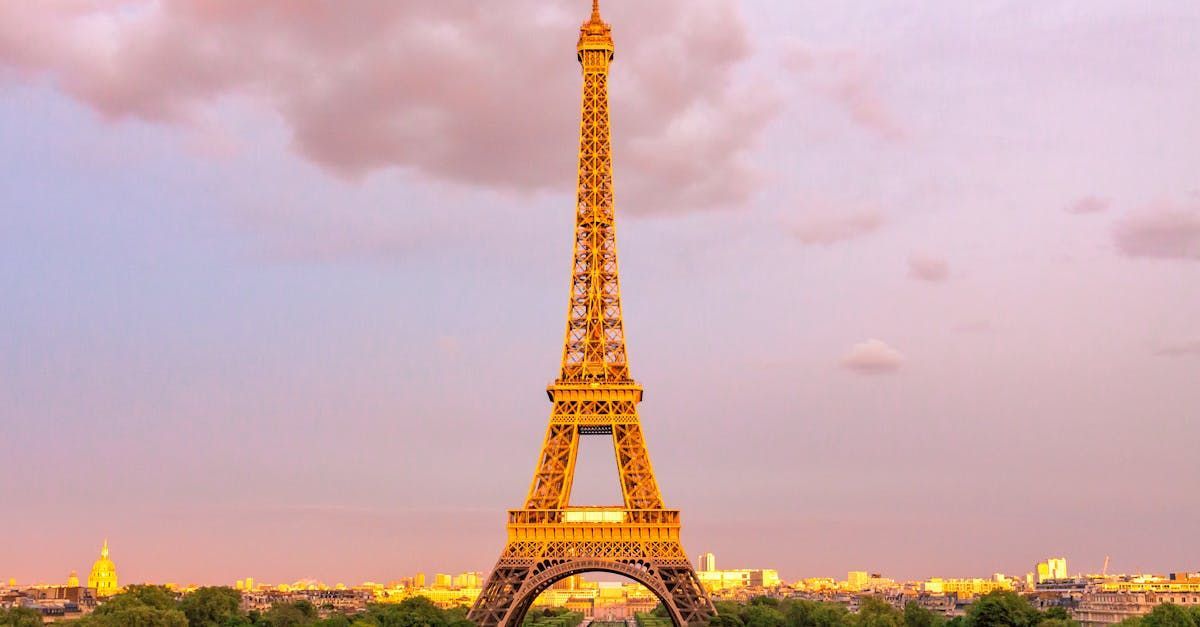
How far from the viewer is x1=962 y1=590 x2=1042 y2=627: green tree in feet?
300

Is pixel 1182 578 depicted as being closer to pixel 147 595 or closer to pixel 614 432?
pixel 614 432

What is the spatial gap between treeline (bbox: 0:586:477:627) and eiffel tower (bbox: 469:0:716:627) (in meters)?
11.1

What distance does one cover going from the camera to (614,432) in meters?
85.7

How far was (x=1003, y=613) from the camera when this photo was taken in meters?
91.9

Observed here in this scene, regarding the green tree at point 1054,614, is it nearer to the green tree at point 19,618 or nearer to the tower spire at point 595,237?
the tower spire at point 595,237

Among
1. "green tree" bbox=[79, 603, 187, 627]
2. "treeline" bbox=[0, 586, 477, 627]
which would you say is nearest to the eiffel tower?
"treeline" bbox=[0, 586, 477, 627]

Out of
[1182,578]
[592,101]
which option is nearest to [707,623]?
[592,101]

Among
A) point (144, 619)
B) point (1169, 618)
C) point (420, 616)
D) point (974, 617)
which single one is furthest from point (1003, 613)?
point (144, 619)

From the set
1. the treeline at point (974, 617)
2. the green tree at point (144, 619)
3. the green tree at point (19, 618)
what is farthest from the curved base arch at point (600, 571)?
the green tree at point (19, 618)

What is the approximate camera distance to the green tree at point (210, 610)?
103 m

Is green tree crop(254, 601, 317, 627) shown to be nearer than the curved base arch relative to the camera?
No

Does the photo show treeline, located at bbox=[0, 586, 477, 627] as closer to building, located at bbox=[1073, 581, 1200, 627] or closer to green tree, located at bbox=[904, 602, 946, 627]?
green tree, located at bbox=[904, 602, 946, 627]

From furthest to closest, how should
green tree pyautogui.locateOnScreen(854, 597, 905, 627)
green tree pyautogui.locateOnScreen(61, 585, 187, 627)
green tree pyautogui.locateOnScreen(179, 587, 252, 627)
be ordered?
green tree pyautogui.locateOnScreen(179, 587, 252, 627) → green tree pyautogui.locateOnScreen(854, 597, 905, 627) → green tree pyautogui.locateOnScreen(61, 585, 187, 627)

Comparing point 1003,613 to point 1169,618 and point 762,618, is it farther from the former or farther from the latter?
point 762,618
